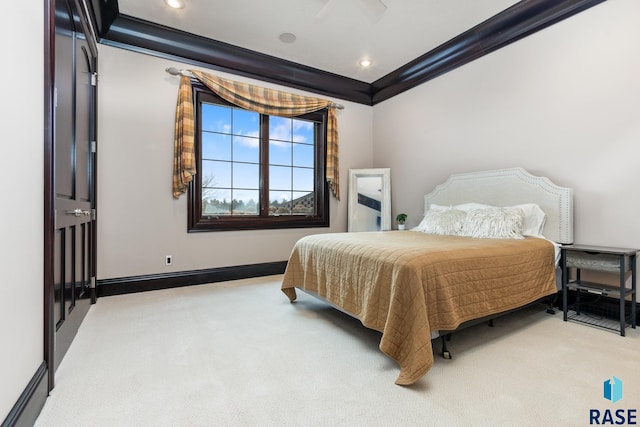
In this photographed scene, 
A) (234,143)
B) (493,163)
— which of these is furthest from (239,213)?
(493,163)

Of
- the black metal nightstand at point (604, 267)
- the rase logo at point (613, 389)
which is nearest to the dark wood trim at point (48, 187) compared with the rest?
the rase logo at point (613, 389)

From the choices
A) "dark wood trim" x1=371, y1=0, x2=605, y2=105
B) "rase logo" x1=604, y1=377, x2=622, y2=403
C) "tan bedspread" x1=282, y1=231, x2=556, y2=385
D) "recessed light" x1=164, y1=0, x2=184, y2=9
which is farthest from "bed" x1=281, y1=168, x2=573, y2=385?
"recessed light" x1=164, y1=0, x2=184, y2=9

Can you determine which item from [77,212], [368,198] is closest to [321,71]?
[368,198]

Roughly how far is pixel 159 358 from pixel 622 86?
162 inches

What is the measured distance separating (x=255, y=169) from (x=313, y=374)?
3.08 metres

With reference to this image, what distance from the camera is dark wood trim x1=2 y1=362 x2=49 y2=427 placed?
3.71ft

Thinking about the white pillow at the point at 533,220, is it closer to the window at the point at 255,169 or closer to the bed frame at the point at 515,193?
the bed frame at the point at 515,193

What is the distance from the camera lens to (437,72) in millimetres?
4090

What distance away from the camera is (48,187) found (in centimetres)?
151

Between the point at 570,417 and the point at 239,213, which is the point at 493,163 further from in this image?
the point at 239,213

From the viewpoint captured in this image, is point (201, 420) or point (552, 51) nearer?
point (201, 420)

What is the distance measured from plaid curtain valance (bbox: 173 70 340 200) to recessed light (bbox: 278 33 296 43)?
2.17 feet

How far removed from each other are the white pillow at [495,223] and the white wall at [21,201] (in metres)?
3.23

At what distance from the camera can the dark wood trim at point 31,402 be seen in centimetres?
113
